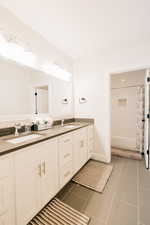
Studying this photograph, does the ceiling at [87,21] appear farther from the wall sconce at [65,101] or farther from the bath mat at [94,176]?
the bath mat at [94,176]

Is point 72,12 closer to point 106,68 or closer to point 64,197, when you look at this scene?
point 106,68

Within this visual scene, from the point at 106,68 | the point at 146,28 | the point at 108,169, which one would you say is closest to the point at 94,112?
the point at 106,68

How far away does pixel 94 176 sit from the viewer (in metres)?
1.93

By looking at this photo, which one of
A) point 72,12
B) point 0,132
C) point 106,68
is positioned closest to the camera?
point 0,132

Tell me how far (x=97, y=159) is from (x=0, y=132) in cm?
202

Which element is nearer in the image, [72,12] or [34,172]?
[34,172]

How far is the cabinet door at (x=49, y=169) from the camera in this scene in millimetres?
1180

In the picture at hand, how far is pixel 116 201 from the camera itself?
1.41m

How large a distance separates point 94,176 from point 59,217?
90 centimetres

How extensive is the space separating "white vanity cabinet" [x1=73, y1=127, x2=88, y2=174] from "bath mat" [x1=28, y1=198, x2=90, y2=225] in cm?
53

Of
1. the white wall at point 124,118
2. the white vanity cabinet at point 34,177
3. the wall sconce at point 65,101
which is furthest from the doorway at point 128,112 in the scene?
the white vanity cabinet at point 34,177

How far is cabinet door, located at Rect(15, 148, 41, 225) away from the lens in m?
0.94

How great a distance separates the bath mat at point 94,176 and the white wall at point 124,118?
1302 millimetres

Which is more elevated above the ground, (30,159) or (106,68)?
(106,68)
